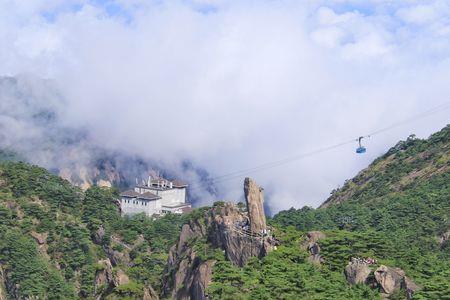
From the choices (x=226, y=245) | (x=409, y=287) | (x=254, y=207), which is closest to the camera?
(x=409, y=287)

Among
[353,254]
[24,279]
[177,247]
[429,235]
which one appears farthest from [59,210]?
[353,254]

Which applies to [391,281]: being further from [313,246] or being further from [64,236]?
[64,236]

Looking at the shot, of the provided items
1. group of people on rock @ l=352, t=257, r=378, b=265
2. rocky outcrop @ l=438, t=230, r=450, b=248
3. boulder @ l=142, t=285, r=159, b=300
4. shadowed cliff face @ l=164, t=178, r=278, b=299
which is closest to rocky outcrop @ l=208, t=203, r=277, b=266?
shadowed cliff face @ l=164, t=178, r=278, b=299

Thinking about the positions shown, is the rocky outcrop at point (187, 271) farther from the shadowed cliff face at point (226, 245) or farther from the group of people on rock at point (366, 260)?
the group of people on rock at point (366, 260)

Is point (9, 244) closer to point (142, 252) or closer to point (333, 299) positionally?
point (142, 252)

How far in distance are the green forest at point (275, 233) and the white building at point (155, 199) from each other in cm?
1069

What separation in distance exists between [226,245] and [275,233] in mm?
5082

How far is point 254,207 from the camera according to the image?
7475cm

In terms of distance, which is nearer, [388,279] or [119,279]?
[388,279]

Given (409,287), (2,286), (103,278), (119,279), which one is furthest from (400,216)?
(2,286)

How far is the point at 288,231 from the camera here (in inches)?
3093

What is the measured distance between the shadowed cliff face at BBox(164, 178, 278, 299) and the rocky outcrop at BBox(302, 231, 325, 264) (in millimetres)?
3014

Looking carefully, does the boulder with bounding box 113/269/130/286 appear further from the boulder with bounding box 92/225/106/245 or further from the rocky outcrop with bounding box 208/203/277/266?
the boulder with bounding box 92/225/106/245

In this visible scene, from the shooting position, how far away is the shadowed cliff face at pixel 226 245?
7175 cm
